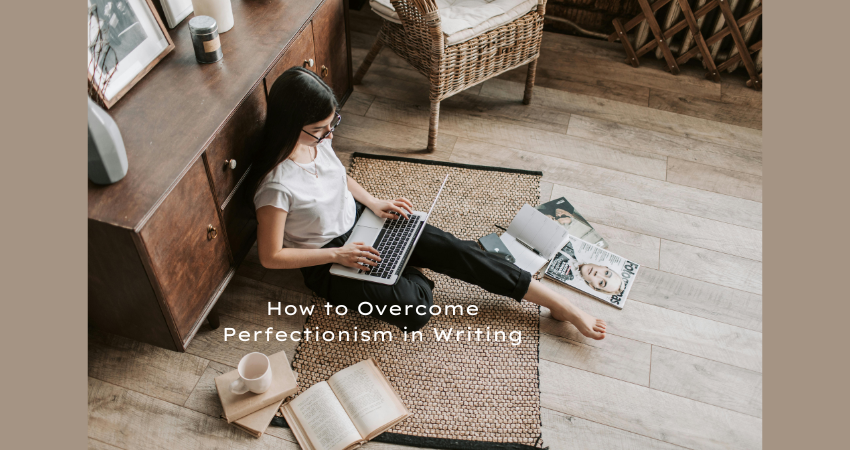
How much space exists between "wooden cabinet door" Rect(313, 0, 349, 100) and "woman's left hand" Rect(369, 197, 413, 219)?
0.49 m

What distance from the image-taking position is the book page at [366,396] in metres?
1.46

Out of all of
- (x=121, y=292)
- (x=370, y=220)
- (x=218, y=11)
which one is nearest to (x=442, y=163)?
(x=370, y=220)

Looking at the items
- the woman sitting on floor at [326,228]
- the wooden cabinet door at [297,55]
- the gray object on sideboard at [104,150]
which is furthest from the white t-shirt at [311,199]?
the gray object on sideboard at [104,150]

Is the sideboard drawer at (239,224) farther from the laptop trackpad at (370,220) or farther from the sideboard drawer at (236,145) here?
the laptop trackpad at (370,220)

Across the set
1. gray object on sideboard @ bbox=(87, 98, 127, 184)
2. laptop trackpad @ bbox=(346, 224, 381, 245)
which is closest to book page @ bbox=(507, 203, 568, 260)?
laptop trackpad @ bbox=(346, 224, 381, 245)

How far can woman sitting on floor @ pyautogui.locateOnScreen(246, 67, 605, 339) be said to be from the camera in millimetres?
Answer: 1382

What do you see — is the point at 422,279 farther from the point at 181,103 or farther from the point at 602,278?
the point at 181,103

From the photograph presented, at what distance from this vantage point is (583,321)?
64.8 inches

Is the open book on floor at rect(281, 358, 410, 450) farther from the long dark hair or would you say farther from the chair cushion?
the chair cushion

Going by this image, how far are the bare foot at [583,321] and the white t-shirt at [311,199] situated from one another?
25.2 inches

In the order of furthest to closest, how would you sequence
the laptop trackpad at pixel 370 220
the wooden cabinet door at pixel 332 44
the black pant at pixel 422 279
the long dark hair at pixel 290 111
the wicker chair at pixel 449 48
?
the wicker chair at pixel 449 48 → the wooden cabinet door at pixel 332 44 → the laptop trackpad at pixel 370 220 → the black pant at pixel 422 279 → the long dark hair at pixel 290 111

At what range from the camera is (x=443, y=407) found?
1525mm

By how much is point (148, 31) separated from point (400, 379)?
42.0 inches

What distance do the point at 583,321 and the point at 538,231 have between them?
0.34 metres
